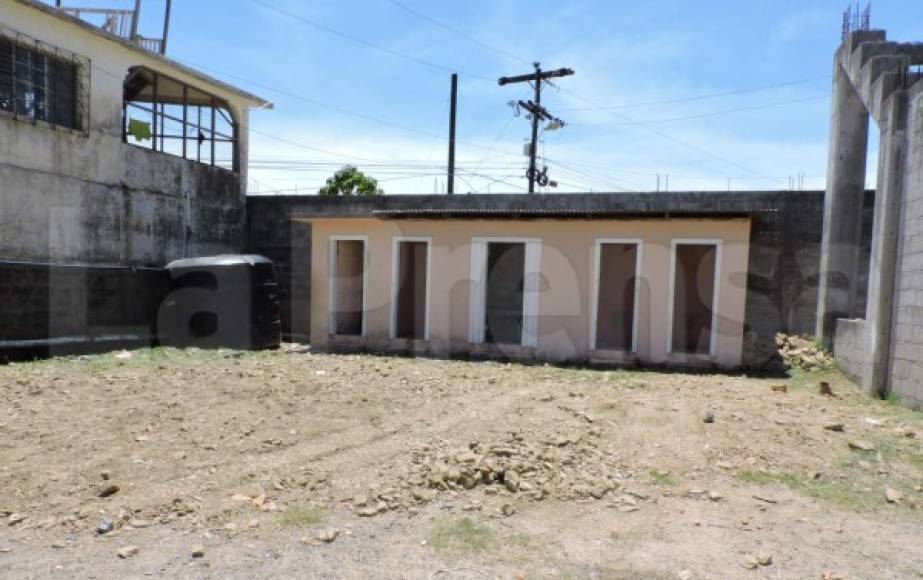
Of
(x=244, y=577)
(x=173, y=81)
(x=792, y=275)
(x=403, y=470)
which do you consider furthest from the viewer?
(x=173, y=81)

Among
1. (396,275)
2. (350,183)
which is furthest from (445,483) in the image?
(350,183)

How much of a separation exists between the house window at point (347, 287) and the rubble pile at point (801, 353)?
7283 millimetres

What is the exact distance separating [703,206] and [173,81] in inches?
466

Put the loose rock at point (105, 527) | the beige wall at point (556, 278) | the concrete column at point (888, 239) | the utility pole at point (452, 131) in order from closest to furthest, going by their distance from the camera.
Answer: the loose rock at point (105, 527) → the concrete column at point (888, 239) → the beige wall at point (556, 278) → the utility pole at point (452, 131)

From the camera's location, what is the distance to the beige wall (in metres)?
9.20

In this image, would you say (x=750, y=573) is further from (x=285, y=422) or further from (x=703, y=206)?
(x=703, y=206)

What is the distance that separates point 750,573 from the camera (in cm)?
308

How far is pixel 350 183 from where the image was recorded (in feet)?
81.8

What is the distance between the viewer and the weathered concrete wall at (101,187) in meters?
10.1

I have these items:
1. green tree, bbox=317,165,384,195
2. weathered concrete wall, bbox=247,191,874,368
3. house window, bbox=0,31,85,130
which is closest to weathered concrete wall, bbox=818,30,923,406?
A: weathered concrete wall, bbox=247,191,874,368

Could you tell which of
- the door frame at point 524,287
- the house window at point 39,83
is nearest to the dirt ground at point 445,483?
the door frame at point 524,287

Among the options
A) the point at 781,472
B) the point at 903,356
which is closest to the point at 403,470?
the point at 781,472

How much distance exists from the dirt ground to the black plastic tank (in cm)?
371

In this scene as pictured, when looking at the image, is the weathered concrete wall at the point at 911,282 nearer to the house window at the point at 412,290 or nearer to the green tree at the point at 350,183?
the house window at the point at 412,290
